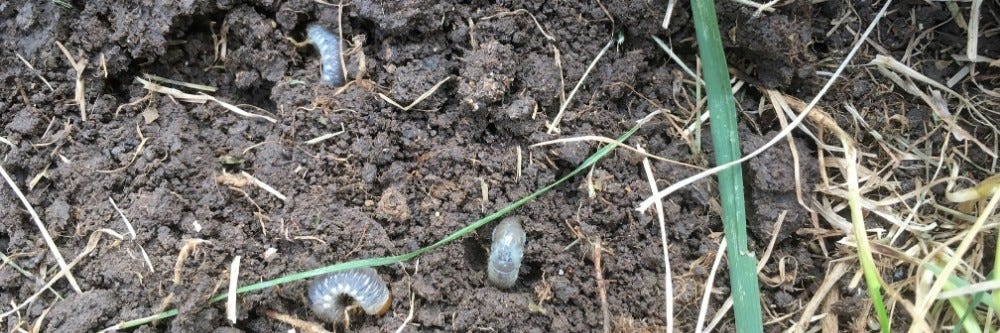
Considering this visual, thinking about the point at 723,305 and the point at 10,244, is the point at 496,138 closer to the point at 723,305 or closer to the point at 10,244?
the point at 723,305

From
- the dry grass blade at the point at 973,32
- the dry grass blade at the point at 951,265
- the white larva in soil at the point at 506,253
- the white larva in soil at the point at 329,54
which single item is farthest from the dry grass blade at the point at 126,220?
the dry grass blade at the point at 973,32

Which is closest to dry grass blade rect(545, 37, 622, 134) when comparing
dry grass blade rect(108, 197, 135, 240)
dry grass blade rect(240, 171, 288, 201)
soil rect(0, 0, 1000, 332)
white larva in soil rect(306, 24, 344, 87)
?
soil rect(0, 0, 1000, 332)

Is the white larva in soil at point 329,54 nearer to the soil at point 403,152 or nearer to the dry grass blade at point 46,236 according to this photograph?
the soil at point 403,152

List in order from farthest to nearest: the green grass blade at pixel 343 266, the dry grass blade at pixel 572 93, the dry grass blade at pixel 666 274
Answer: the dry grass blade at pixel 572 93
the dry grass blade at pixel 666 274
the green grass blade at pixel 343 266

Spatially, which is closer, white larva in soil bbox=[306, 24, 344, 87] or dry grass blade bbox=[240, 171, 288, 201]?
dry grass blade bbox=[240, 171, 288, 201]

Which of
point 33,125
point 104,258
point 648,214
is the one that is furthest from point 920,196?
point 33,125

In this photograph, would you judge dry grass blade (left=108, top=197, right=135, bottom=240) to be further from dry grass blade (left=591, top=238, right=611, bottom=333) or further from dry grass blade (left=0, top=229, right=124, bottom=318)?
dry grass blade (left=591, top=238, right=611, bottom=333)
